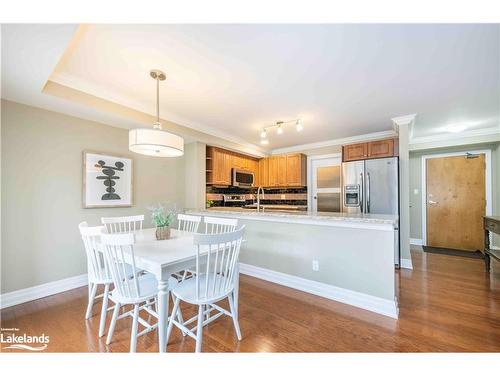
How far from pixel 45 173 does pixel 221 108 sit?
2.26 meters

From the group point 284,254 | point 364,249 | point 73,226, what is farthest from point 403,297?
point 73,226

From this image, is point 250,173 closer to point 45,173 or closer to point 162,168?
point 162,168

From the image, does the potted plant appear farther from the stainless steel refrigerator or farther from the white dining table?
the stainless steel refrigerator

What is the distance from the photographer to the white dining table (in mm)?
1448

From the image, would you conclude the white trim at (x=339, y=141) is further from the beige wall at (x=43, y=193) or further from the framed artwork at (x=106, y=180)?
the beige wall at (x=43, y=193)

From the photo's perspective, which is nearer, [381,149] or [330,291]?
[330,291]

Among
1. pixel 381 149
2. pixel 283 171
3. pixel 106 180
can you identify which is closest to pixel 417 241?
pixel 381 149

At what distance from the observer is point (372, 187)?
3674 mm

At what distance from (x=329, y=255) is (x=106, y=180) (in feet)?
10.2

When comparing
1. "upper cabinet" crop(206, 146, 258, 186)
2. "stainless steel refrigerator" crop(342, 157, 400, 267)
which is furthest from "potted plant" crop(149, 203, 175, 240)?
"stainless steel refrigerator" crop(342, 157, 400, 267)

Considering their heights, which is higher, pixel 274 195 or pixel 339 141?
pixel 339 141

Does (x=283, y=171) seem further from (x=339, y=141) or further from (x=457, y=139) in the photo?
(x=457, y=139)

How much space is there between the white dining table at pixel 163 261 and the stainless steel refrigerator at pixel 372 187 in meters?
2.84
